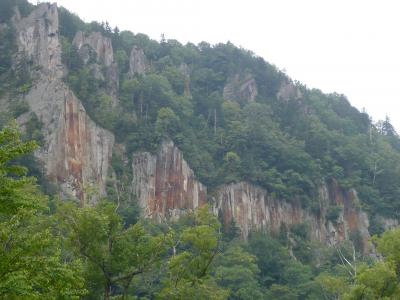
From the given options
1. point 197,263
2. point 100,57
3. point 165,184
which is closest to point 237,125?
point 165,184

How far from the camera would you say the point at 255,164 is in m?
66.9

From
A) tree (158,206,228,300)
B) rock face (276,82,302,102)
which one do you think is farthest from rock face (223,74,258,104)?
tree (158,206,228,300)

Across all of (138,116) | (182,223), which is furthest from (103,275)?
(138,116)

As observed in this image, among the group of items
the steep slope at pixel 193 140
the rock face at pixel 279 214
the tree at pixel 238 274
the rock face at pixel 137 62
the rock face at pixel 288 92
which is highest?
the rock face at pixel 137 62

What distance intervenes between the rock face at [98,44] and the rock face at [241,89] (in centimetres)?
1945

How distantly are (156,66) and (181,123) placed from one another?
590 inches

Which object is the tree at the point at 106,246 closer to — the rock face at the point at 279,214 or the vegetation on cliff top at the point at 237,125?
the vegetation on cliff top at the point at 237,125

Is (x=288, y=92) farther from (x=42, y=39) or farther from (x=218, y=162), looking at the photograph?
(x=42, y=39)

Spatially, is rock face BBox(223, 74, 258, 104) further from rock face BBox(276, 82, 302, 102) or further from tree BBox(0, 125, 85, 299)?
tree BBox(0, 125, 85, 299)

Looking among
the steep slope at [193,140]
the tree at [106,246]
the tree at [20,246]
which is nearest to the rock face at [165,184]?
the steep slope at [193,140]

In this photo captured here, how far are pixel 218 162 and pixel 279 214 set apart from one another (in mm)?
9535

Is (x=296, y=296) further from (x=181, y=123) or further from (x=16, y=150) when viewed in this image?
(x=16, y=150)

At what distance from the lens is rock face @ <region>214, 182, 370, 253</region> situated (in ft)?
203

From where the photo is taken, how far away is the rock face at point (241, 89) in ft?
265
